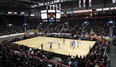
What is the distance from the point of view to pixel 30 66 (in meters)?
10.9

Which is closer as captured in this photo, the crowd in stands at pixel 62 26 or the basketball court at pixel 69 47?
the basketball court at pixel 69 47

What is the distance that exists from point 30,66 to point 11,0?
20.5 meters

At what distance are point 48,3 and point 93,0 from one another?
11.0m

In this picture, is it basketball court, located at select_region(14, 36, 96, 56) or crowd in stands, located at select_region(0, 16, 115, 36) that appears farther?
crowd in stands, located at select_region(0, 16, 115, 36)

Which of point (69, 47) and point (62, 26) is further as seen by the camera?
point (62, 26)

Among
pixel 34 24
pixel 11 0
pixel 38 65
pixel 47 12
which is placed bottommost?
pixel 34 24

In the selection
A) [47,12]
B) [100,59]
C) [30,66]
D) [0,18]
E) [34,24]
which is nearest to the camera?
[30,66]

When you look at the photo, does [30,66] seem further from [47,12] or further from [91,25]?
[91,25]

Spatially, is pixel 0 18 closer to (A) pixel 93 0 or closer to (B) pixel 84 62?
(A) pixel 93 0

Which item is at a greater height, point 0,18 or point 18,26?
point 0,18

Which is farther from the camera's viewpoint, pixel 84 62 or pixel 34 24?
pixel 34 24

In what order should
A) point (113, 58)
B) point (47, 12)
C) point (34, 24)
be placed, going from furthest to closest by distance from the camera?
point (34, 24) → point (47, 12) → point (113, 58)

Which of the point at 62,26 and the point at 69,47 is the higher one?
the point at 69,47

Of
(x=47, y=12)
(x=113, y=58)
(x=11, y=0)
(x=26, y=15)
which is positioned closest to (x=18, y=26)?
(x=26, y=15)
